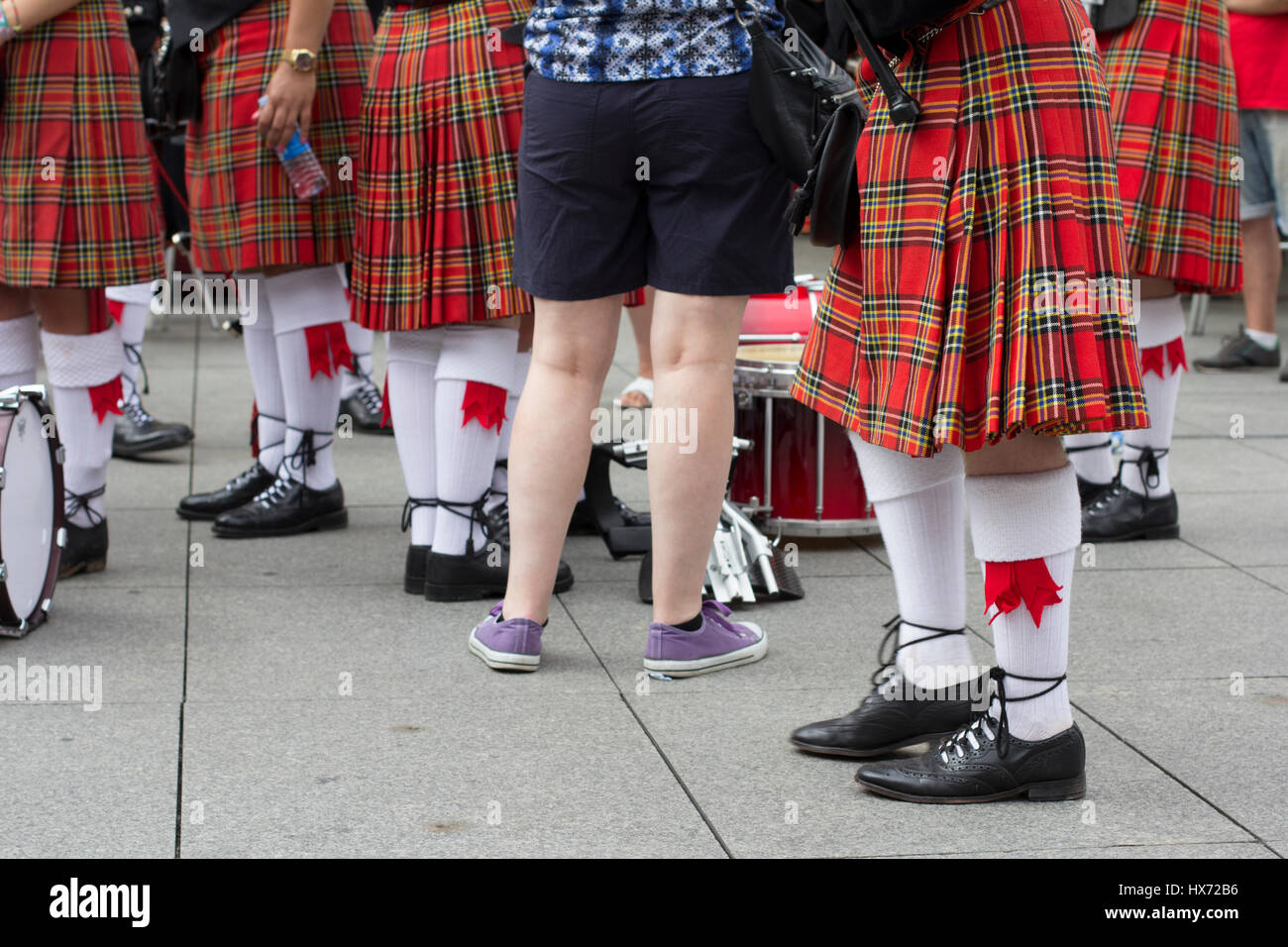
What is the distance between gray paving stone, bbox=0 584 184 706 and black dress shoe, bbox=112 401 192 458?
159 cm

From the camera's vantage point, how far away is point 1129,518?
4422 millimetres

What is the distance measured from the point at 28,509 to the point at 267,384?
125 centimetres

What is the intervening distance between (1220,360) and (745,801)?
554 centimetres

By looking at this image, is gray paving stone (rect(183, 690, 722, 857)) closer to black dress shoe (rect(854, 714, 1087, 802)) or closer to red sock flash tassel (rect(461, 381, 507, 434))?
black dress shoe (rect(854, 714, 1087, 802))

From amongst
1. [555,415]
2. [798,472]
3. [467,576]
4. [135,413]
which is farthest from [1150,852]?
[135,413]

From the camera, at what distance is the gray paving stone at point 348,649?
10.5 ft

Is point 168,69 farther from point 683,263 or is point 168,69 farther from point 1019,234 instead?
point 1019,234

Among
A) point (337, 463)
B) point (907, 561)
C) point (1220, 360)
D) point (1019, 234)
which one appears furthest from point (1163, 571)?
point (1220, 360)

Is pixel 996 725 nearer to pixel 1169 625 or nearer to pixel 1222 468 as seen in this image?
pixel 1169 625

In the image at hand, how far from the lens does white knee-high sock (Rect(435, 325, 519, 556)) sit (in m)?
3.78

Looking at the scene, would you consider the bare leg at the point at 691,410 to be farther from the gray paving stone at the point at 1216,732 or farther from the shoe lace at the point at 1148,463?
the shoe lace at the point at 1148,463

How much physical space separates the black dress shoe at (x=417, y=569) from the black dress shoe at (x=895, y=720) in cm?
133

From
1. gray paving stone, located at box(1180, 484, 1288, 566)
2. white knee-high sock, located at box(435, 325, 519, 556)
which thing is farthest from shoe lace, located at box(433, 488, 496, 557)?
gray paving stone, located at box(1180, 484, 1288, 566)

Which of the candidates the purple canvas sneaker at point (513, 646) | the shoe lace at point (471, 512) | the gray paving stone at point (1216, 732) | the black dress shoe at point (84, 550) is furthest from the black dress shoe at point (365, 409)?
the gray paving stone at point (1216, 732)
